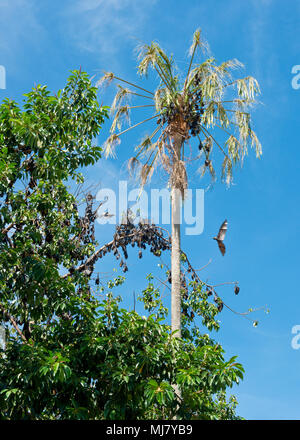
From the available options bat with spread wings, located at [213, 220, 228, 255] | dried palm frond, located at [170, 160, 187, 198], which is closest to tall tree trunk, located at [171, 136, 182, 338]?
dried palm frond, located at [170, 160, 187, 198]

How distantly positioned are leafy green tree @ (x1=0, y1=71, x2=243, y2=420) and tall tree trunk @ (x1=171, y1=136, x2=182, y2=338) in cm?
132

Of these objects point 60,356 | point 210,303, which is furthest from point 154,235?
point 60,356

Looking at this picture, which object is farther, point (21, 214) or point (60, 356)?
point (21, 214)

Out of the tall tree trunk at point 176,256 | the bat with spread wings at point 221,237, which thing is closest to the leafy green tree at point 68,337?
the tall tree trunk at point 176,256

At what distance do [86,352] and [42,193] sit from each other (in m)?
3.29

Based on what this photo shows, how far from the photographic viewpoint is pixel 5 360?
28.6 feet

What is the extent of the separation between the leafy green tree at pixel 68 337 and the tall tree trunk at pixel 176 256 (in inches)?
52.1

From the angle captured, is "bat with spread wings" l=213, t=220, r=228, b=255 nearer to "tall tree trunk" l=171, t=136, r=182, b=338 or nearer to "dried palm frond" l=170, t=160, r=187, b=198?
"tall tree trunk" l=171, t=136, r=182, b=338

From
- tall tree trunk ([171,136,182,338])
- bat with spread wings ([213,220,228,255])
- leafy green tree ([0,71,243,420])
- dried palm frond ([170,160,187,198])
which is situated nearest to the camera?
leafy green tree ([0,71,243,420])

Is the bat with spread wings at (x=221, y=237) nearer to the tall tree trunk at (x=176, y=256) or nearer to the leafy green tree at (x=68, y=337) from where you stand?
the tall tree trunk at (x=176, y=256)

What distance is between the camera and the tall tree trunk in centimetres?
1049

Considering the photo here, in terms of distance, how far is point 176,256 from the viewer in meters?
11.1

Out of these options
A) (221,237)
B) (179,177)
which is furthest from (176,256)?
(179,177)
